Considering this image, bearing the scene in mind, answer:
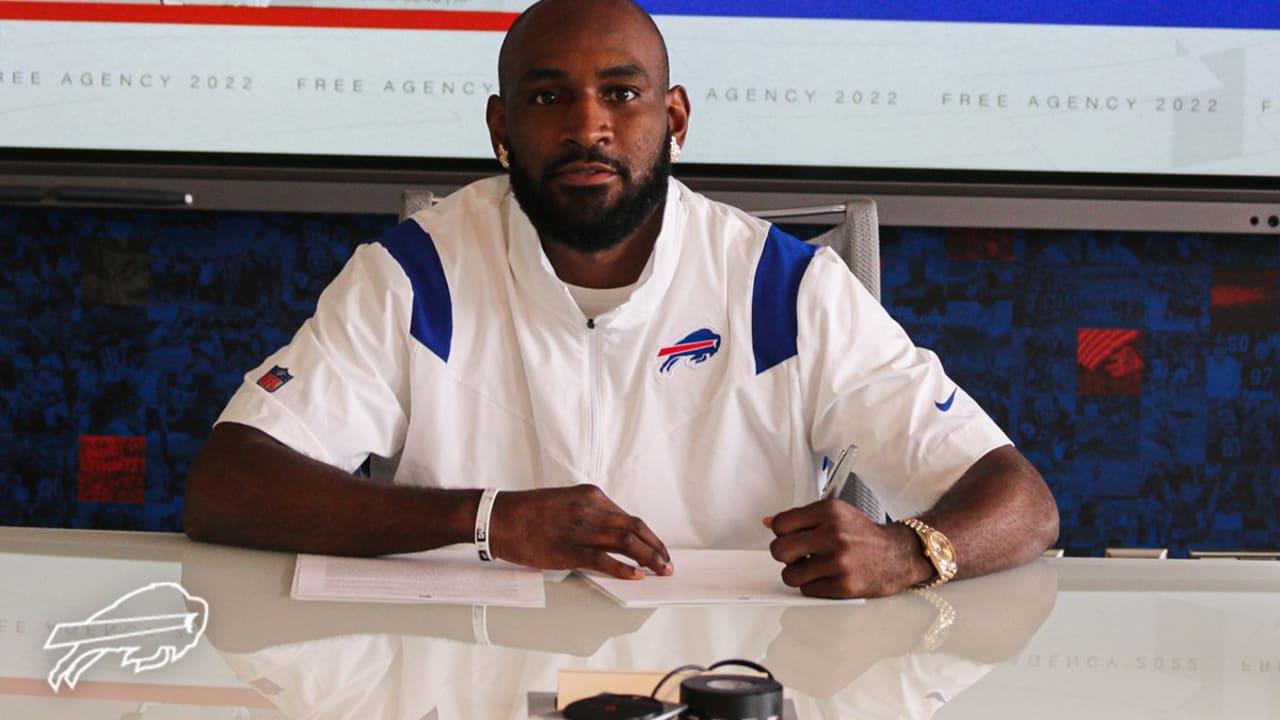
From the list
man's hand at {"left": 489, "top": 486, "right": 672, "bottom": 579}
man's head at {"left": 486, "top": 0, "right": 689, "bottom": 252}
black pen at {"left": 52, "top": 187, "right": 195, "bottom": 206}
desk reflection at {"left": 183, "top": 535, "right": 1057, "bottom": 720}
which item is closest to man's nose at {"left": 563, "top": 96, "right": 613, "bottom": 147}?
man's head at {"left": 486, "top": 0, "right": 689, "bottom": 252}

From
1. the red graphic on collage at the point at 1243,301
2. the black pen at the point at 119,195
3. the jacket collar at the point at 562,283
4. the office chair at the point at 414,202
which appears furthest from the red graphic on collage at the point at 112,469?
the red graphic on collage at the point at 1243,301

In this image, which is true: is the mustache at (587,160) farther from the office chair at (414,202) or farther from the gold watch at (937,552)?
the gold watch at (937,552)

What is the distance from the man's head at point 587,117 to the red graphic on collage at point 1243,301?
1.39 meters

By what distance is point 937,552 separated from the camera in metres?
1.42

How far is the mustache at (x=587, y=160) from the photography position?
186 cm

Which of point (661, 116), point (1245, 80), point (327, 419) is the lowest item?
point (327, 419)

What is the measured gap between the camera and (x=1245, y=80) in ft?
8.78

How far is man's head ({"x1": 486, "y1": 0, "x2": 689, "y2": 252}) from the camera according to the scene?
1.84 meters

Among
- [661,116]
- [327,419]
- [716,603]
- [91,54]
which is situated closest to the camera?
[716,603]

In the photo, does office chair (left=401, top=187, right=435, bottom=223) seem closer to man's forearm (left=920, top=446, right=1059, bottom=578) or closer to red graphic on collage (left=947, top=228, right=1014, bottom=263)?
man's forearm (left=920, top=446, right=1059, bottom=578)

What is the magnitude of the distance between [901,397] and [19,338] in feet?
5.98

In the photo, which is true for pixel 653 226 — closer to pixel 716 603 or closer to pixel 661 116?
pixel 661 116

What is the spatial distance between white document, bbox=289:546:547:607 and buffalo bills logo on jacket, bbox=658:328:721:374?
400mm

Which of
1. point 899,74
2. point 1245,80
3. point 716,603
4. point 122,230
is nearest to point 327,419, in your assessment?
point 716,603
